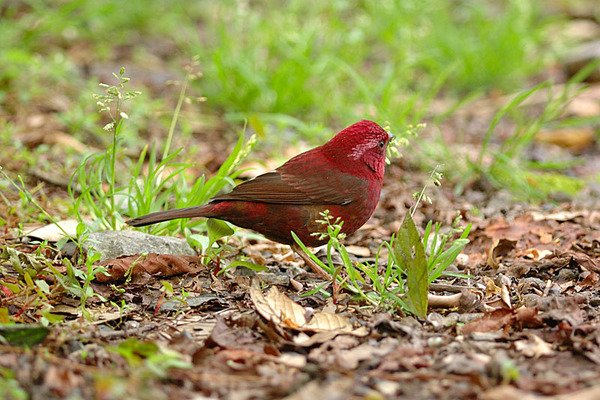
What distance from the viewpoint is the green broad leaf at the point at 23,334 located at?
2.93m

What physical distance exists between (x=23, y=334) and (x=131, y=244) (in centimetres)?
117

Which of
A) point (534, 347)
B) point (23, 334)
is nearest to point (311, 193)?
point (534, 347)

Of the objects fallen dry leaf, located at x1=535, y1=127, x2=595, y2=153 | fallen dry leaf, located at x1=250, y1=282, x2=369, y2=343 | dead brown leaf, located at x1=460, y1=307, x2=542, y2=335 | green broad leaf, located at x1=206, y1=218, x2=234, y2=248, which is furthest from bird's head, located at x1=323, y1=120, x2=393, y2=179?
fallen dry leaf, located at x1=535, y1=127, x2=595, y2=153

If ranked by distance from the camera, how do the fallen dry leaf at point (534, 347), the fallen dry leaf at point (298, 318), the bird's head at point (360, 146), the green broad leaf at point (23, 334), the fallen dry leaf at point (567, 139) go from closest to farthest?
1. the green broad leaf at point (23, 334)
2. the fallen dry leaf at point (534, 347)
3. the fallen dry leaf at point (298, 318)
4. the bird's head at point (360, 146)
5. the fallen dry leaf at point (567, 139)

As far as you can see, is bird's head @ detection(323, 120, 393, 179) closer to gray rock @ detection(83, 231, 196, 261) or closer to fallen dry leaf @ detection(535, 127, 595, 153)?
gray rock @ detection(83, 231, 196, 261)

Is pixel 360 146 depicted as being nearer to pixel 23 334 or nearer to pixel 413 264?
pixel 413 264

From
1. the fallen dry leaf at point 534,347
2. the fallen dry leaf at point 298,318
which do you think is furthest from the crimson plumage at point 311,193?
the fallen dry leaf at point 534,347

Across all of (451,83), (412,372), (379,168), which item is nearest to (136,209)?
(379,168)

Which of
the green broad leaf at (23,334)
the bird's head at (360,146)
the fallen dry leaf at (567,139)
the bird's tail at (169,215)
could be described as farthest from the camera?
the fallen dry leaf at (567,139)

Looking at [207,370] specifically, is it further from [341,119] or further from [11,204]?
[341,119]

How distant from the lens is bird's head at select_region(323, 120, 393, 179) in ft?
14.6

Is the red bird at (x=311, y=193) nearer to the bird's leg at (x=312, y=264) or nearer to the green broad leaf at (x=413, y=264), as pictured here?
the bird's leg at (x=312, y=264)

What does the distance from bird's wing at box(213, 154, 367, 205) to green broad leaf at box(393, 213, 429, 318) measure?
0.84 metres

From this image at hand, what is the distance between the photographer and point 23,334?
2.94 m
